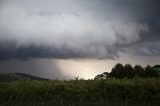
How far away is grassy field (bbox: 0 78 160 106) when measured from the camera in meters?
42.3

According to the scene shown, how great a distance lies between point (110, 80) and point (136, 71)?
30854mm

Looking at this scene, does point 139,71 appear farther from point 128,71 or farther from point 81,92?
point 81,92

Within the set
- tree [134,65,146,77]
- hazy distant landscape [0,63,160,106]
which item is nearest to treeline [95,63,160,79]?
tree [134,65,146,77]

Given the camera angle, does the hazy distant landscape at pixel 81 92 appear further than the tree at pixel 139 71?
No

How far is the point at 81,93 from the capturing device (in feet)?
147

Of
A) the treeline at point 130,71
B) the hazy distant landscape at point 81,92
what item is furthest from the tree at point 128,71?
the hazy distant landscape at point 81,92

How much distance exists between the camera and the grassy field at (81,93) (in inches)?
1666

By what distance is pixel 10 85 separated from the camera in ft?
161

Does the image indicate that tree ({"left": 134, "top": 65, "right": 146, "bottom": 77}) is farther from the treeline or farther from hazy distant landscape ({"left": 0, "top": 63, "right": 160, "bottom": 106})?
hazy distant landscape ({"left": 0, "top": 63, "right": 160, "bottom": 106})

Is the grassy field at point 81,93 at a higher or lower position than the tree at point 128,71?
lower

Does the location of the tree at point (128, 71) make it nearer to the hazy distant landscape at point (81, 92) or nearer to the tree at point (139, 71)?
the tree at point (139, 71)

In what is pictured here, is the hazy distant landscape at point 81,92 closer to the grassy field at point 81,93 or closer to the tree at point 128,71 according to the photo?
the grassy field at point 81,93

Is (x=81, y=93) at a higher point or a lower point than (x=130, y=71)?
lower

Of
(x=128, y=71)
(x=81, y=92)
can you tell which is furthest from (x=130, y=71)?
(x=81, y=92)
